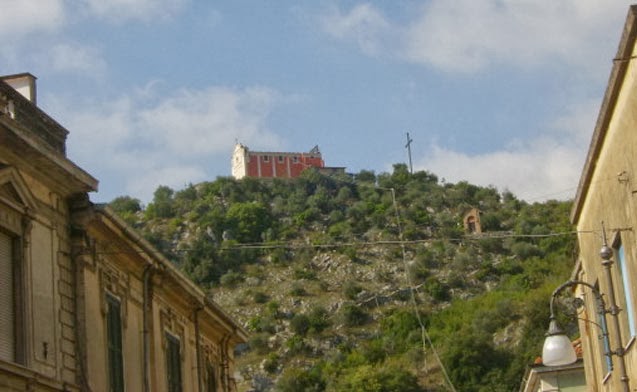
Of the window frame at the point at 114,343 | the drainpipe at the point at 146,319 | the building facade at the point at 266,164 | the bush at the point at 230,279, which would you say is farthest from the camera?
the building facade at the point at 266,164

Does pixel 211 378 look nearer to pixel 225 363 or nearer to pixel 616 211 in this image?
pixel 225 363

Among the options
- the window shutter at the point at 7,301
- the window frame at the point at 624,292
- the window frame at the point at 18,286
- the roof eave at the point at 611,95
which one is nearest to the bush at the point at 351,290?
the roof eave at the point at 611,95

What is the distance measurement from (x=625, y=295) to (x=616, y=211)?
133 cm

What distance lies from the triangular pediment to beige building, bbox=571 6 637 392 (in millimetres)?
7736

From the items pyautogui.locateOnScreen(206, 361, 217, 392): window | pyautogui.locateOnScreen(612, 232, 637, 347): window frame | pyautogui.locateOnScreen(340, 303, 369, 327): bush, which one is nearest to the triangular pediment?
pyautogui.locateOnScreen(612, 232, 637, 347): window frame

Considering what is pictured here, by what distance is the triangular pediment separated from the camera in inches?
676

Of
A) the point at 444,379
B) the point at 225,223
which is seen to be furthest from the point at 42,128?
the point at 225,223

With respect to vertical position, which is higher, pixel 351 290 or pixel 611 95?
pixel 351 290

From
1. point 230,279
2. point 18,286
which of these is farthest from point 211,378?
point 230,279

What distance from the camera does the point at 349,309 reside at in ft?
377

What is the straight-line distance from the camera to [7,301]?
1719cm

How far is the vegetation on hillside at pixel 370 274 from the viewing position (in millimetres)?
100188

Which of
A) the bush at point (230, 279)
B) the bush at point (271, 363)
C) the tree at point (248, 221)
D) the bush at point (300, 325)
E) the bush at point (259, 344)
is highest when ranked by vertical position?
the tree at point (248, 221)

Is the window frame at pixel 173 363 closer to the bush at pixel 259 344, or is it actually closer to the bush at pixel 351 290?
the bush at pixel 259 344
